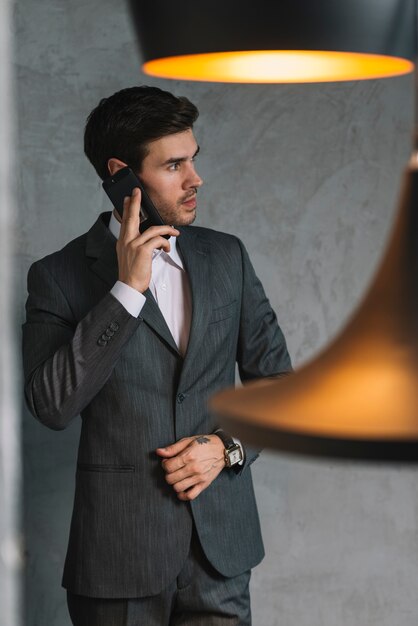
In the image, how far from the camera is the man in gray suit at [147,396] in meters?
2.20

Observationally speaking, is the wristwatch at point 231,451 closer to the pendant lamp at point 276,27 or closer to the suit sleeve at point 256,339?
the suit sleeve at point 256,339

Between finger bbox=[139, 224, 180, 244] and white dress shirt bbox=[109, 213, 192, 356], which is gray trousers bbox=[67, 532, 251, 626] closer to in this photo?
white dress shirt bbox=[109, 213, 192, 356]

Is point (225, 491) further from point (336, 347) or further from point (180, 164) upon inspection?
point (336, 347)

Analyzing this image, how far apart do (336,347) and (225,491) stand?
1658 mm

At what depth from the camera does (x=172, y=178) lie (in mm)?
2320

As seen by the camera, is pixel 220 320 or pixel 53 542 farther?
pixel 53 542

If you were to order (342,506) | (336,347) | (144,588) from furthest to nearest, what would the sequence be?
(342,506) < (144,588) < (336,347)

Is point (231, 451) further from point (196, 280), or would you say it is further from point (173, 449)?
point (196, 280)

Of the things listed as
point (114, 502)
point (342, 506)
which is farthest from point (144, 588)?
point (342, 506)

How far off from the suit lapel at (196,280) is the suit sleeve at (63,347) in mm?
147

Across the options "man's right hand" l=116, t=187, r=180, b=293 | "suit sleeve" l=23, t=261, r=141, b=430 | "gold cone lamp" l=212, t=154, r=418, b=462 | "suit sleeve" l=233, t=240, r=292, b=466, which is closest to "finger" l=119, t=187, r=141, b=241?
"man's right hand" l=116, t=187, r=180, b=293

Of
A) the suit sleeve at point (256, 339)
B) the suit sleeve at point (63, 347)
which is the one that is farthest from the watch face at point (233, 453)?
the suit sleeve at point (63, 347)

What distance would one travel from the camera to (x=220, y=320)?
2332 millimetres

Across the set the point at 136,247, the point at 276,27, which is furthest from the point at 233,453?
the point at 276,27
